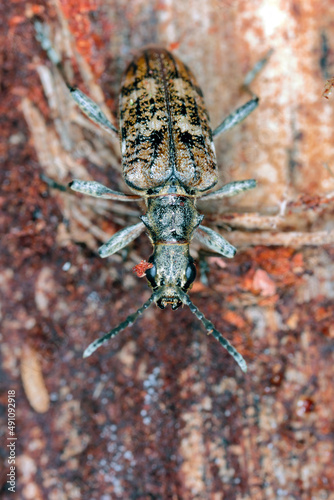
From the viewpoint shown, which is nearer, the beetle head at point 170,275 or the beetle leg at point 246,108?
the beetle head at point 170,275

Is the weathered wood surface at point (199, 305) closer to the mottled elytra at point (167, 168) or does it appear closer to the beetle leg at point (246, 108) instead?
the beetle leg at point (246, 108)

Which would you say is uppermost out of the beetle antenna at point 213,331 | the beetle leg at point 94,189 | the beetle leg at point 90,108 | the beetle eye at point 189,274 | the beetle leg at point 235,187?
the beetle leg at point 90,108

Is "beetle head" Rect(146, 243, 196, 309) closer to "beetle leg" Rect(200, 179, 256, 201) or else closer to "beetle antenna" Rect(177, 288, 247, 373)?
"beetle antenna" Rect(177, 288, 247, 373)

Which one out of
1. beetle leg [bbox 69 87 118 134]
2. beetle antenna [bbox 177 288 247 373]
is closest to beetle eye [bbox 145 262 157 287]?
beetle antenna [bbox 177 288 247 373]

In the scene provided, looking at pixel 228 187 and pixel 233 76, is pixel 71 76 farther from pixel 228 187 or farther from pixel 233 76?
pixel 228 187

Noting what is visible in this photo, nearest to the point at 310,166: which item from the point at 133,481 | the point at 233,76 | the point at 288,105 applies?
the point at 288,105

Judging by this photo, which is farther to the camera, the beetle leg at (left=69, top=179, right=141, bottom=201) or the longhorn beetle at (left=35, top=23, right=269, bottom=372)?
the beetle leg at (left=69, top=179, right=141, bottom=201)

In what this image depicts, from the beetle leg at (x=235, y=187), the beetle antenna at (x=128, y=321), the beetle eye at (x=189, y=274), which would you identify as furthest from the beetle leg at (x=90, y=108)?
the beetle antenna at (x=128, y=321)

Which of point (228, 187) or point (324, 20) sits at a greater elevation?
point (324, 20)
